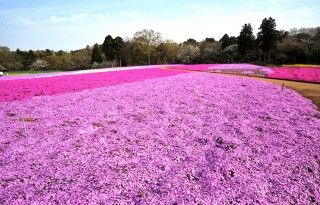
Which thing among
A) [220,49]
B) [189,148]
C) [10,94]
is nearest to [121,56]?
[220,49]

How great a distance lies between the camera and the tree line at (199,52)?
77125 mm

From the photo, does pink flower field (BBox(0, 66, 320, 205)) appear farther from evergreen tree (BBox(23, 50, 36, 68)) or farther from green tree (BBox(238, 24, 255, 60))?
evergreen tree (BBox(23, 50, 36, 68))

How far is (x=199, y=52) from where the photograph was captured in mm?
105750

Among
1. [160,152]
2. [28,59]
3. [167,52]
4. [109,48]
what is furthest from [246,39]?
[28,59]

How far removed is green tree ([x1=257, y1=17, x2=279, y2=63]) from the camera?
250ft

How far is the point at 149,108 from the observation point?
1914 cm

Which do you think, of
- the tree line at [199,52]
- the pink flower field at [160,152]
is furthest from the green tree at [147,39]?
the pink flower field at [160,152]

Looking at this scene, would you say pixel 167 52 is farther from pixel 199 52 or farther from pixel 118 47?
pixel 118 47

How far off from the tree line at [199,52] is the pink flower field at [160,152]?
192 ft

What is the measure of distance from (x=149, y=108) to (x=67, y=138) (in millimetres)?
6752

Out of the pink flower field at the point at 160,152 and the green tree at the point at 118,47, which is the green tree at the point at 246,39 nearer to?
the green tree at the point at 118,47

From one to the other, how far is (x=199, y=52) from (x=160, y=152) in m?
96.6

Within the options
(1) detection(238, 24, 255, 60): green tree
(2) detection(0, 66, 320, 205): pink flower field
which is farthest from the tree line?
(2) detection(0, 66, 320, 205): pink flower field

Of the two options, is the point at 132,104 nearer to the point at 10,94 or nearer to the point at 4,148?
the point at 4,148
